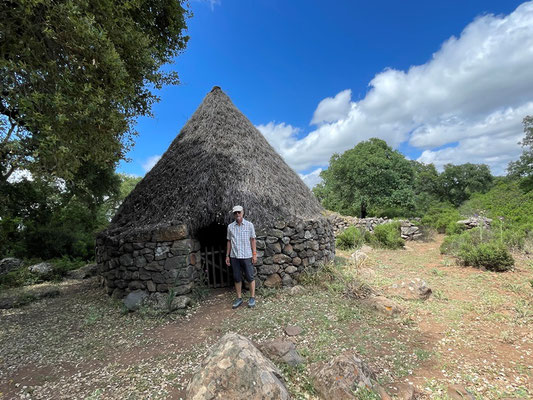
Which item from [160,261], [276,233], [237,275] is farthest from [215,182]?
[237,275]

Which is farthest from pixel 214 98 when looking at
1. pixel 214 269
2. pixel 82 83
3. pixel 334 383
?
pixel 334 383

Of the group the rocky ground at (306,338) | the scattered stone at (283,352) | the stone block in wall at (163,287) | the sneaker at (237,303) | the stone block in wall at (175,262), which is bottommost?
the rocky ground at (306,338)

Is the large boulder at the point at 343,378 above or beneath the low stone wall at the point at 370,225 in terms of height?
beneath

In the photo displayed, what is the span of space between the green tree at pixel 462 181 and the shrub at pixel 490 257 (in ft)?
83.6

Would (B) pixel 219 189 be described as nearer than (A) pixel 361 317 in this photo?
No

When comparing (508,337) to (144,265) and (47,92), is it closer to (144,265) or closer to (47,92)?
(144,265)

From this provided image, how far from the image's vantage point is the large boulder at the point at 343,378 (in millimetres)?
2590

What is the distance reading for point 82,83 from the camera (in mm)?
4574

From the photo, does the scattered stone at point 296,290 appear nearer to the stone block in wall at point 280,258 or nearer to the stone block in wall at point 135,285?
the stone block in wall at point 280,258

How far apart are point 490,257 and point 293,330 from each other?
20.7 ft

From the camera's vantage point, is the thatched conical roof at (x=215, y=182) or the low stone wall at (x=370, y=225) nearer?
the thatched conical roof at (x=215, y=182)

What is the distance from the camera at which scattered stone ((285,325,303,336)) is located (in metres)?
3.89

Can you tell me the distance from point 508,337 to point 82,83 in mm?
7819

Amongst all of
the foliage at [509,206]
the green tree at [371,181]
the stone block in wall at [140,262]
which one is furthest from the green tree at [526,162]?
the stone block in wall at [140,262]
